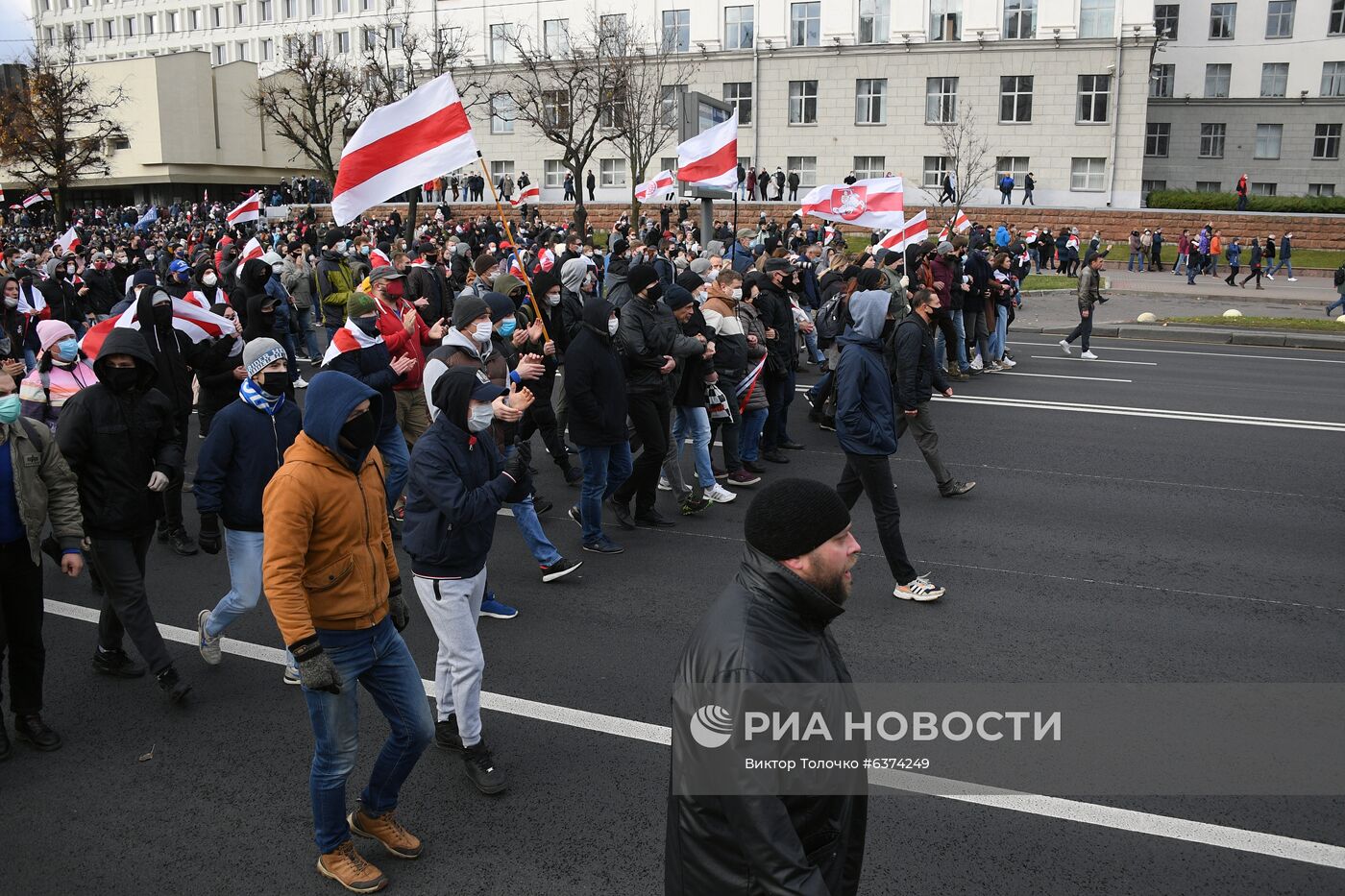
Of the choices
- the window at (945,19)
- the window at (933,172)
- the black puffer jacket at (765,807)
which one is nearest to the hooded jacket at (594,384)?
the black puffer jacket at (765,807)

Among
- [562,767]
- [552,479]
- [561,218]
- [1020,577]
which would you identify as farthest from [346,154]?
[561,218]

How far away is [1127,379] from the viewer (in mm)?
15930

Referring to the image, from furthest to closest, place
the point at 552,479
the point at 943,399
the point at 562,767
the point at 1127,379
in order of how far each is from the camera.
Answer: the point at 1127,379
the point at 943,399
the point at 552,479
the point at 562,767

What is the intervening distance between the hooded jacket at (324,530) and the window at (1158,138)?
6227cm

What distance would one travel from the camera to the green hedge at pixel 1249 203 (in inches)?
1654

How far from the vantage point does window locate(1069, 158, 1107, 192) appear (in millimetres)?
49531

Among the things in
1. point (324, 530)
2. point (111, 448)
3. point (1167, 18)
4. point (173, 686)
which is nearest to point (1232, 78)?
point (1167, 18)

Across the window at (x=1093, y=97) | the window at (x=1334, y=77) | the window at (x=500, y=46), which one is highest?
the window at (x=500, y=46)

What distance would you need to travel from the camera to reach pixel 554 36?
192 ft

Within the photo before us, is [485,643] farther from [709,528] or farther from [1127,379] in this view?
[1127,379]

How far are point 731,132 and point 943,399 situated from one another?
5249 millimetres

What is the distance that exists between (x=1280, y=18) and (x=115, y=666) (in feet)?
212

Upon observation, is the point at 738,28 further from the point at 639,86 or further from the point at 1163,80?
the point at 1163,80

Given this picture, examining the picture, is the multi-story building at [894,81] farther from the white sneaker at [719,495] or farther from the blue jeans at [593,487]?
the blue jeans at [593,487]
